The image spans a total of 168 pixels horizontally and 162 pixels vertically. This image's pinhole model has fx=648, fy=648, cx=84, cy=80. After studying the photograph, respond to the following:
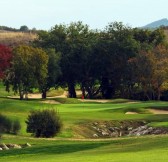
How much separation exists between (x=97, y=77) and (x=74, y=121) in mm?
38128

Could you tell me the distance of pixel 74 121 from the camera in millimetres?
49500

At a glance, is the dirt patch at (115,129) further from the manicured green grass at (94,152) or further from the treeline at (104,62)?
the treeline at (104,62)

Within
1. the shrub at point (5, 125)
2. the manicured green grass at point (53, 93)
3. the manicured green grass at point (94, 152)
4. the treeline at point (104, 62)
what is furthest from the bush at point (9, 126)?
the manicured green grass at point (53, 93)

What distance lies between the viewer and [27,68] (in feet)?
237

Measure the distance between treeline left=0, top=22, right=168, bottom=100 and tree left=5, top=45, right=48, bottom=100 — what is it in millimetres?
131

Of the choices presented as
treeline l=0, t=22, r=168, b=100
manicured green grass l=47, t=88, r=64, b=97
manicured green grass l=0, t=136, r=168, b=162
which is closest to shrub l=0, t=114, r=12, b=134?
manicured green grass l=0, t=136, r=168, b=162

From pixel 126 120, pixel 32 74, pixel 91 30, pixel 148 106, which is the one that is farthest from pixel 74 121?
pixel 91 30

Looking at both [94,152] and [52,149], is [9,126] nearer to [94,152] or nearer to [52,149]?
[52,149]

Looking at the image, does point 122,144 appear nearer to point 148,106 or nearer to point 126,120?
point 126,120

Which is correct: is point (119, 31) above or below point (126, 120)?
above

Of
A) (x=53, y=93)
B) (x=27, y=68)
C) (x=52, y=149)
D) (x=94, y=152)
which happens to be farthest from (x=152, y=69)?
(x=94, y=152)

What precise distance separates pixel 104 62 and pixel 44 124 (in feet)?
149

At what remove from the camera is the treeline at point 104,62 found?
3086 inches

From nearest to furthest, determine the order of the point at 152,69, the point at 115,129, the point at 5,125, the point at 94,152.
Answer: the point at 94,152 < the point at 5,125 < the point at 115,129 < the point at 152,69
